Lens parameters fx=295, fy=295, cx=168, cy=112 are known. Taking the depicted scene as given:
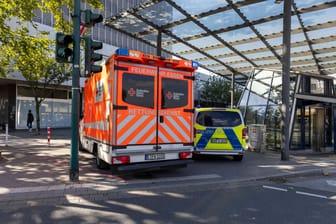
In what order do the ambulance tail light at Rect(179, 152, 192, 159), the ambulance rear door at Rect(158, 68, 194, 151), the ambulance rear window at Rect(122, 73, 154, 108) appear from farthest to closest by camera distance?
1. the ambulance tail light at Rect(179, 152, 192, 159)
2. the ambulance rear door at Rect(158, 68, 194, 151)
3. the ambulance rear window at Rect(122, 73, 154, 108)

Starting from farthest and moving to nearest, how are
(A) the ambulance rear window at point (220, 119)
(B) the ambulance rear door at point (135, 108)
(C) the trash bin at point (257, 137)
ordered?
(C) the trash bin at point (257, 137) < (A) the ambulance rear window at point (220, 119) < (B) the ambulance rear door at point (135, 108)

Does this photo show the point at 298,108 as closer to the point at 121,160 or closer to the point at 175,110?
the point at 175,110

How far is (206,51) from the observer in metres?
18.1

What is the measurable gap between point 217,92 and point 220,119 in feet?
88.4

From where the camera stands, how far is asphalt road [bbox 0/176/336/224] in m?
4.83

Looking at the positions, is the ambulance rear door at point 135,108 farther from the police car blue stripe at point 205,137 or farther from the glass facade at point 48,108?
the glass facade at point 48,108

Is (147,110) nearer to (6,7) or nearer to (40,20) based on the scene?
(6,7)

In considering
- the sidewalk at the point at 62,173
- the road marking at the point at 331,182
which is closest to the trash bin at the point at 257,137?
the sidewalk at the point at 62,173

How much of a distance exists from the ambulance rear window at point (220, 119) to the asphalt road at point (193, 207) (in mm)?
3688

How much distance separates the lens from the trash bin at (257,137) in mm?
13387

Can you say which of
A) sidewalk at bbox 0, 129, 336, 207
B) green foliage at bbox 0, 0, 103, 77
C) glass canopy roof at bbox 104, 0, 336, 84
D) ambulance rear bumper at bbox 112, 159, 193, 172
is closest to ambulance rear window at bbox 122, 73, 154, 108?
ambulance rear bumper at bbox 112, 159, 193, 172

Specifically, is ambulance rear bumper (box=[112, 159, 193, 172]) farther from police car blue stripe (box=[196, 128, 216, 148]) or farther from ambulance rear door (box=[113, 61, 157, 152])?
police car blue stripe (box=[196, 128, 216, 148])

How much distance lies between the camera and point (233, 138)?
1046cm

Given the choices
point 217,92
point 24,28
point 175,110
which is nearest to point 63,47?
point 175,110
